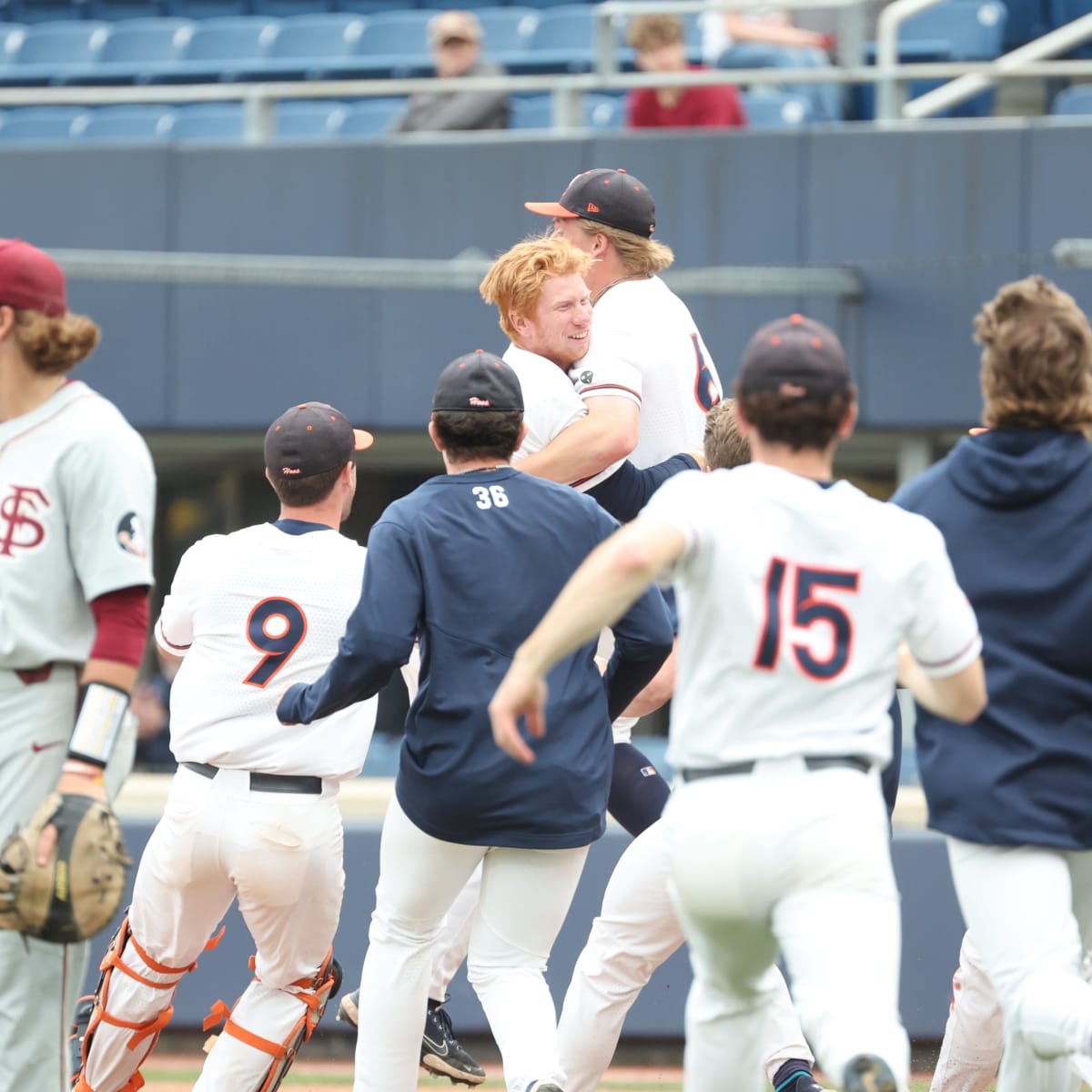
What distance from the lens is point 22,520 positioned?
392cm

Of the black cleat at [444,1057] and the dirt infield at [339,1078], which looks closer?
the black cleat at [444,1057]

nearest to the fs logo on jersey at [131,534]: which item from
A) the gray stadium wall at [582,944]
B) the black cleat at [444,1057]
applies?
the black cleat at [444,1057]

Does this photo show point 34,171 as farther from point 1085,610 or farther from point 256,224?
point 1085,610

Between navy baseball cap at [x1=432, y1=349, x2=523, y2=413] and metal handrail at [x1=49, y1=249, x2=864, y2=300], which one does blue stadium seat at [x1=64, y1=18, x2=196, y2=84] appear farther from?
navy baseball cap at [x1=432, y1=349, x2=523, y2=413]

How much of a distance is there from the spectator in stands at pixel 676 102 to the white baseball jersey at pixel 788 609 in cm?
686

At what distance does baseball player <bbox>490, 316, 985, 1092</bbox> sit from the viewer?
141 inches

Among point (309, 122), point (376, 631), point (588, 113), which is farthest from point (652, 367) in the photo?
point (309, 122)

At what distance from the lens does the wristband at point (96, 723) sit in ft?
12.6

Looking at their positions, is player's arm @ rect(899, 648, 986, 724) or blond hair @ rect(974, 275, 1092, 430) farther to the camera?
blond hair @ rect(974, 275, 1092, 430)

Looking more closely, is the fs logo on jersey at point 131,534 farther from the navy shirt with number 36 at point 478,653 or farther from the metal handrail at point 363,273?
the metal handrail at point 363,273

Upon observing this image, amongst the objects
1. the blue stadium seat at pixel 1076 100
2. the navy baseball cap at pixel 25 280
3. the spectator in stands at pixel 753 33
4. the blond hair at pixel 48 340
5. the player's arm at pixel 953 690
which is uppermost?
the spectator in stands at pixel 753 33

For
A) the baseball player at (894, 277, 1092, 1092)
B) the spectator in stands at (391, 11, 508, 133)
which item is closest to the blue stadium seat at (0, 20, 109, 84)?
the spectator in stands at (391, 11, 508, 133)

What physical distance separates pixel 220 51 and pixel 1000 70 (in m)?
5.22

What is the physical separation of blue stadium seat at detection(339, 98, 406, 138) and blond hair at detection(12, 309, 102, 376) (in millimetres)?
7490
